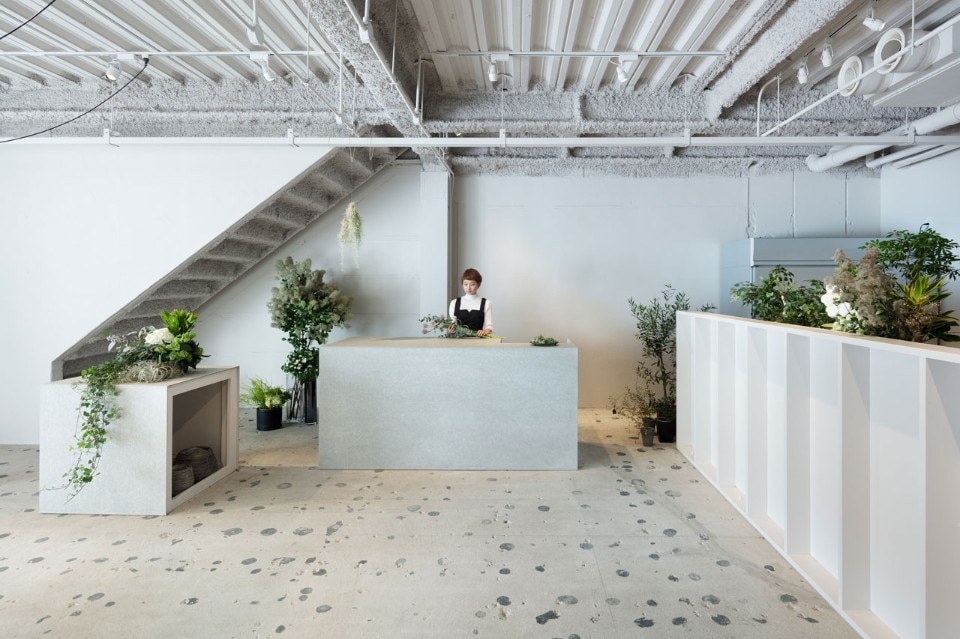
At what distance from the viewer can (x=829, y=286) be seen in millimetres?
2674

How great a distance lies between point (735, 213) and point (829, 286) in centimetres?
401

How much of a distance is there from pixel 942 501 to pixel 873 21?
8.69 feet

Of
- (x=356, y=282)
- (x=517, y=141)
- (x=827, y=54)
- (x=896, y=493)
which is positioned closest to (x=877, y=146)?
(x=827, y=54)

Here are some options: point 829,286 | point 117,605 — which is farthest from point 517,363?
point 117,605

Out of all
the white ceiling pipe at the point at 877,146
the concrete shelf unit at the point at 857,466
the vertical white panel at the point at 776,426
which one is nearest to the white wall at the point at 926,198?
the white ceiling pipe at the point at 877,146

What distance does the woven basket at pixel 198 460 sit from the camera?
3750 mm

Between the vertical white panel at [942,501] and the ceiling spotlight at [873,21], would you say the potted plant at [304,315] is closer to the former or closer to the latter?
the ceiling spotlight at [873,21]

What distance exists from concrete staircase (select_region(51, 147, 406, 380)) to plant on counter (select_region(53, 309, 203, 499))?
1421 millimetres

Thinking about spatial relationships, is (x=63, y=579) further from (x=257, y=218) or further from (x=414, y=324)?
(x=414, y=324)

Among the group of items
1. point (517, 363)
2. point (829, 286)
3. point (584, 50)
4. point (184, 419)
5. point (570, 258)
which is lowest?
point (184, 419)

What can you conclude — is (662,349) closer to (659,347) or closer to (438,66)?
(659,347)

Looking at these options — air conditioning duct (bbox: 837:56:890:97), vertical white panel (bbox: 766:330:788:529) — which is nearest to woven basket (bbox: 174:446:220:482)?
vertical white panel (bbox: 766:330:788:529)

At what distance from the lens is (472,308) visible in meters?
5.13

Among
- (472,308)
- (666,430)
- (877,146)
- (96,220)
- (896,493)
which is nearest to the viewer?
(896,493)
